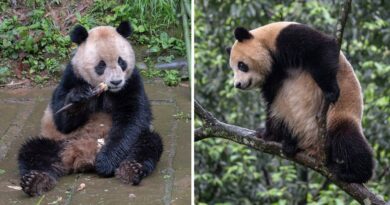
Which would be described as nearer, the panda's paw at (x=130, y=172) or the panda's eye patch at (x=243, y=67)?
the panda's eye patch at (x=243, y=67)

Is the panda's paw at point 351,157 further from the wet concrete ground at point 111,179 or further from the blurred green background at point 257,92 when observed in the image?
the blurred green background at point 257,92

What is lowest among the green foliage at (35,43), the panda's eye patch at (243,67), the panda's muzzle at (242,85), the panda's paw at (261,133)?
the green foliage at (35,43)

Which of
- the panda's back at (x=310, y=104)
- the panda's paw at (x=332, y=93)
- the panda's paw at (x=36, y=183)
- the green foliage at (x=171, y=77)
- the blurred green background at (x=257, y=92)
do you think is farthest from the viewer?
the green foliage at (x=171, y=77)

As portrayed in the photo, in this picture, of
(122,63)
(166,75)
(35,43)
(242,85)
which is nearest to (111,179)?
(122,63)

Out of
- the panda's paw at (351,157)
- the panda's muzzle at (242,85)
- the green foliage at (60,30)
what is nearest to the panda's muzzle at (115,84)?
the panda's muzzle at (242,85)

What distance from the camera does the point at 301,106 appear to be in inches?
79.3

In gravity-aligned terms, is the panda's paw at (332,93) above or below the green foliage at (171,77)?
above

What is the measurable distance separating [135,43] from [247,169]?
1083 mm

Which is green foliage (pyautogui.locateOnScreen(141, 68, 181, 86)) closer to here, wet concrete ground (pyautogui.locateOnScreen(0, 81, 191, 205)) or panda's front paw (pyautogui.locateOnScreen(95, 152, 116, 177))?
wet concrete ground (pyautogui.locateOnScreen(0, 81, 191, 205))

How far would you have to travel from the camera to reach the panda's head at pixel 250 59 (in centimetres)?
193

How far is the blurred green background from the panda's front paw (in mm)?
397

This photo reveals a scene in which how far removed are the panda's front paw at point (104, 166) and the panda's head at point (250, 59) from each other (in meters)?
0.91

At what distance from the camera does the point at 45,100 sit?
3.62 metres

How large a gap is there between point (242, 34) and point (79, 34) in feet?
→ 3.38
